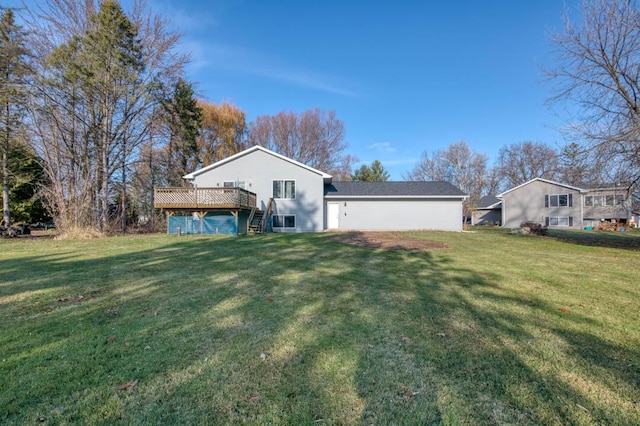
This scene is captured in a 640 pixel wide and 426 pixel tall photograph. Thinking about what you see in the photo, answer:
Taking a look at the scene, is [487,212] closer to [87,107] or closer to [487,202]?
[487,202]

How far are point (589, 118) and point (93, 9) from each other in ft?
79.0

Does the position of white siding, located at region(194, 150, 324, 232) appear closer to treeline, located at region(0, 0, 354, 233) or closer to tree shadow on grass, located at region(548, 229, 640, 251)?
treeline, located at region(0, 0, 354, 233)

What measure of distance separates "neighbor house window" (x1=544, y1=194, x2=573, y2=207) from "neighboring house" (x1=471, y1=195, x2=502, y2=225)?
5.11 meters

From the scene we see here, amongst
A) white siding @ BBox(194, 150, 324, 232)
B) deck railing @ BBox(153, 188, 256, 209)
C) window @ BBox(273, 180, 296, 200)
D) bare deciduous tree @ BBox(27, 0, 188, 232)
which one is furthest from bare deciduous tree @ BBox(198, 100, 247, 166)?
deck railing @ BBox(153, 188, 256, 209)

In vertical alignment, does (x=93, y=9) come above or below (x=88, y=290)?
above

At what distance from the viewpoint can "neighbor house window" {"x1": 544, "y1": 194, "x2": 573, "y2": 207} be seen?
26125 mm

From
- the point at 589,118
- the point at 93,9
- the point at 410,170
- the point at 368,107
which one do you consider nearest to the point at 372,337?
the point at 589,118

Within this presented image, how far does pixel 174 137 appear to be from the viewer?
22.4 m

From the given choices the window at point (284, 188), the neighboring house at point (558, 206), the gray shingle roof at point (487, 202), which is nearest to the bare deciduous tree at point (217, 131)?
the window at point (284, 188)

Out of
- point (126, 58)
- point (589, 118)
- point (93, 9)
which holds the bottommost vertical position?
point (589, 118)

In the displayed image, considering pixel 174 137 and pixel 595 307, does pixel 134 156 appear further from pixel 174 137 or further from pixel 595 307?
pixel 595 307

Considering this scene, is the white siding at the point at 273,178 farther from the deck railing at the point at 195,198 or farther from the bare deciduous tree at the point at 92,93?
the bare deciduous tree at the point at 92,93

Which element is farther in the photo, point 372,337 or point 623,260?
point 623,260

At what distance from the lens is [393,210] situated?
20703 millimetres
